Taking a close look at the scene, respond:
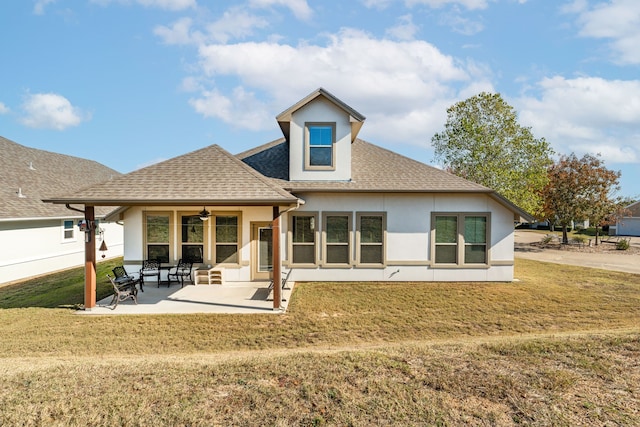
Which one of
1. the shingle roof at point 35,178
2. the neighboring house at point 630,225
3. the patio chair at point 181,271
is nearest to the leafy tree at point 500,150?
A: the patio chair at point 181,271

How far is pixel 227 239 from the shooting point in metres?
11.4

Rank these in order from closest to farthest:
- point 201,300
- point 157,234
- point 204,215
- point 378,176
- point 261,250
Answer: point 201,300, point 204,215, point 157,234, point 261,250, point 378,176

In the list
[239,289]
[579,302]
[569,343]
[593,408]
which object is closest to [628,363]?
[569,343]

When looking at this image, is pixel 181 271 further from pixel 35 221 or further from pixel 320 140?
pixel 35 221

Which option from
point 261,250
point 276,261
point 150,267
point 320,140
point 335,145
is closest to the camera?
point 276,261

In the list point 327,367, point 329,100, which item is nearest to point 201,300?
point 327,367

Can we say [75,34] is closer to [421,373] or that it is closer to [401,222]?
[401,222]

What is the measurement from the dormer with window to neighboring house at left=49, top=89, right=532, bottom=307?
38mm

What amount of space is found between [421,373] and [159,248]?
33.0 feet

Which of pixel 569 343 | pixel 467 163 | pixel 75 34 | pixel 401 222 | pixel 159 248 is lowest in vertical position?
pixel 569 343

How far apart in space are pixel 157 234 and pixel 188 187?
3646 mm

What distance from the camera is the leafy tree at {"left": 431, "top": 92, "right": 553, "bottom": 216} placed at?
20.9 metres

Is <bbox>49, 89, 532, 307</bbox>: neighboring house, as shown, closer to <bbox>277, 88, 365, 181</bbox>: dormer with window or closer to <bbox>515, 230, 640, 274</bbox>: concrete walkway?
<bbox>277, 88, 365, 181</bbox>: dormer with window

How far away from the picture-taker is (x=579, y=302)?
372 inches
